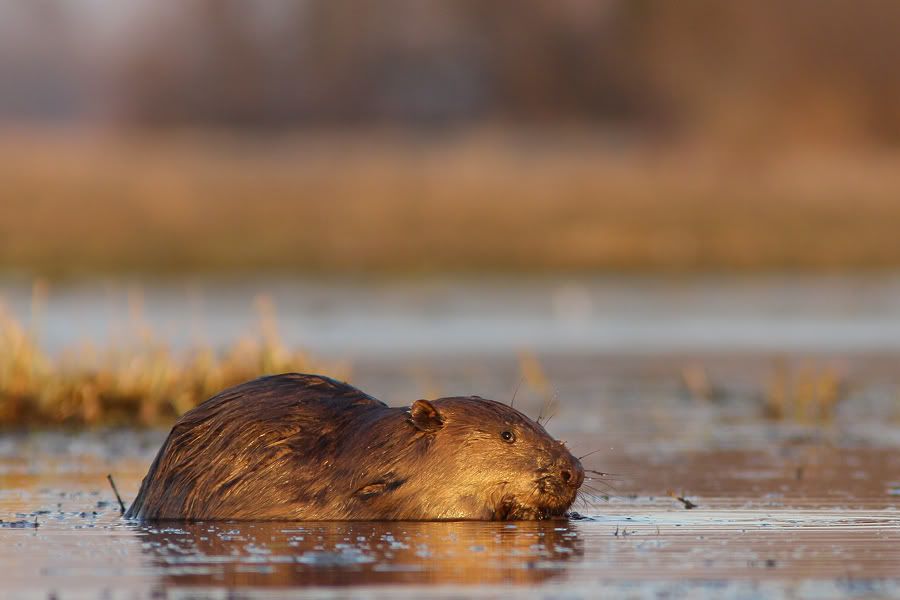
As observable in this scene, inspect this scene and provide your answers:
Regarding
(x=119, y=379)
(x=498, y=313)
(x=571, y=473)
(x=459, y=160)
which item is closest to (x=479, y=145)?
(x=459, y=160)

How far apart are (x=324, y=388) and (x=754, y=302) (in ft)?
60.2

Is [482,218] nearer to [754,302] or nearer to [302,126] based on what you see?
[754,302]

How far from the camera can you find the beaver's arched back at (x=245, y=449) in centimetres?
744

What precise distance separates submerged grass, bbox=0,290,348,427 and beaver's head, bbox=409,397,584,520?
4763mm

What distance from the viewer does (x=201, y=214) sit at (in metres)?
31.6

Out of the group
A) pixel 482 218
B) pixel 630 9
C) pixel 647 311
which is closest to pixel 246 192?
pixel 482 218

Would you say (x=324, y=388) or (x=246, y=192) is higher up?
(x=246, y=192)

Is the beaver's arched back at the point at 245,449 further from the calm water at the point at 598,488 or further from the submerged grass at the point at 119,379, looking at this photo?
the submerged grass at the point at 119,379

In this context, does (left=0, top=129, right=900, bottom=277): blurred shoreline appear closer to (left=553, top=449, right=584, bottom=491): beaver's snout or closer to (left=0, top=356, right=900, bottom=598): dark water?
(left=0, top=356, right=900, bottom=598): dark water

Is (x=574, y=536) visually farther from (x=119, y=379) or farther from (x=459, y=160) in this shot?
(x=459, y=160)

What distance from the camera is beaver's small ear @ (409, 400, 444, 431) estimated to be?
732 cm

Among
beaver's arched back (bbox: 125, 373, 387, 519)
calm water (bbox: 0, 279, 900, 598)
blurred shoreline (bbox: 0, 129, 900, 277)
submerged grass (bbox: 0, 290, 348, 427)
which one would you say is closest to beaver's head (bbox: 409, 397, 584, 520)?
calm water (bbox: 0, 279, 900, 598)

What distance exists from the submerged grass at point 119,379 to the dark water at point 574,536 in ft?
1.18

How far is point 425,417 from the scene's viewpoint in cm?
737
